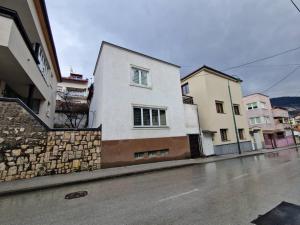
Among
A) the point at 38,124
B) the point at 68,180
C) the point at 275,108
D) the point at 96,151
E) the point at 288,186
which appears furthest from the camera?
the point at 275,108

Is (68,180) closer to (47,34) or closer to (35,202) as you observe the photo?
(35,202)

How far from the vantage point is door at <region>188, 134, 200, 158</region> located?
576 inches

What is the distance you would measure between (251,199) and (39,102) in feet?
53.4

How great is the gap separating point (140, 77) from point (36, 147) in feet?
28.7

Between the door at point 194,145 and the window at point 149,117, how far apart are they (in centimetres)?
348

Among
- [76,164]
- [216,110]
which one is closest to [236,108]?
[216,110]

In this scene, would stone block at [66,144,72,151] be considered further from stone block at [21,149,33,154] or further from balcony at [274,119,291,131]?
balcony at [274,119,291,131]

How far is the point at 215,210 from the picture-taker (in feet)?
12.1

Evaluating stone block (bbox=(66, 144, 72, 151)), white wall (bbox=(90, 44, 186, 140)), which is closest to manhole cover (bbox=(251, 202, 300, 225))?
white wall (bbox=(90, 44, 186, 140))

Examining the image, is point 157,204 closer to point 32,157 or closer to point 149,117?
point 32,157

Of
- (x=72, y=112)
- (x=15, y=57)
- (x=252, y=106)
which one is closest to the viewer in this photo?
(x=15, y=57)

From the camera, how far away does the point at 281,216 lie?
3.36 metres

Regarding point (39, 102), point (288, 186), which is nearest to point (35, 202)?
point (288, 186)

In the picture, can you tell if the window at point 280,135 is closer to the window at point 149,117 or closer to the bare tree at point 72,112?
the window at point 149,117
